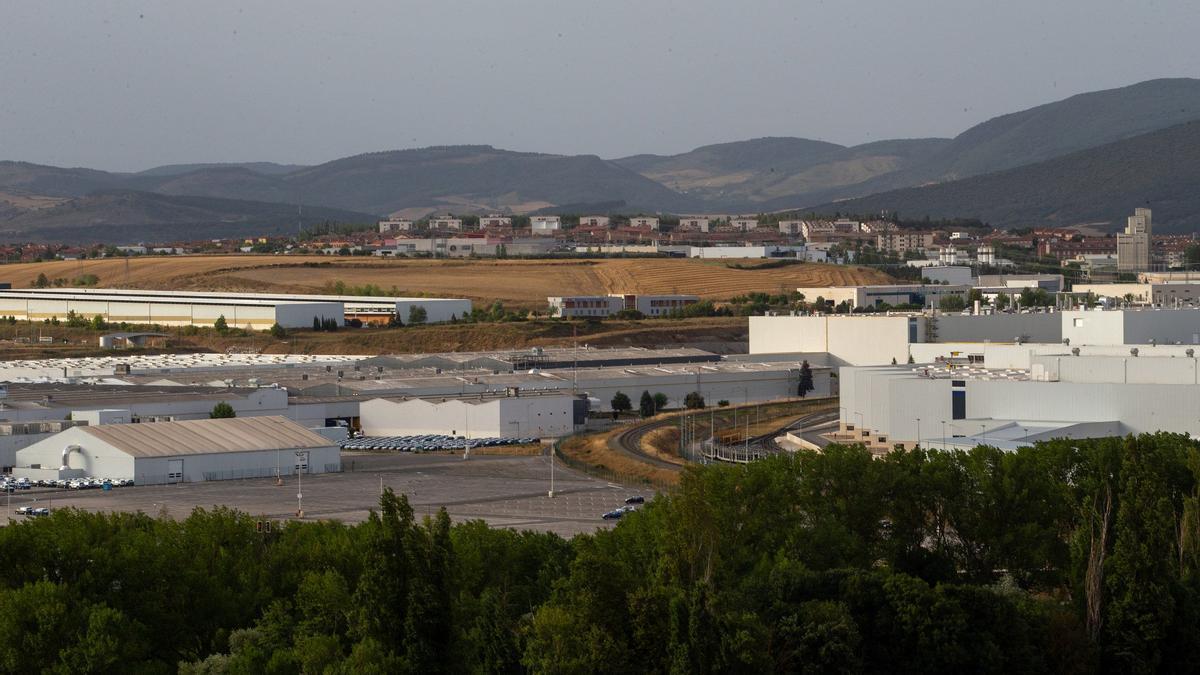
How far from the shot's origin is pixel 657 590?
1756cm

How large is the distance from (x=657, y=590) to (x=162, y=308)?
62.1m

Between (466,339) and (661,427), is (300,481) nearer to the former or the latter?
(661,427)

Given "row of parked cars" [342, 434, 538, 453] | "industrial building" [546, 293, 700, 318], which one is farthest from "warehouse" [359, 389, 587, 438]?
"industrial building" [546, 293, 700, 318]

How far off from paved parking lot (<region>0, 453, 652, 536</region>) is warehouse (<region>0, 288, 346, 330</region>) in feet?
111

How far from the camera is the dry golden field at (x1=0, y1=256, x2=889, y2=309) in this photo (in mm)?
85062

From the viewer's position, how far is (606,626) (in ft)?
56.4

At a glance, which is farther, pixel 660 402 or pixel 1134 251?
pixel 1134 251

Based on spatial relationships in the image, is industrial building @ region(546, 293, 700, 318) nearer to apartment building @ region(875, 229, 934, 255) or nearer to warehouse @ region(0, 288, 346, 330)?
warehouse @ region(0, 288, 346, 330)

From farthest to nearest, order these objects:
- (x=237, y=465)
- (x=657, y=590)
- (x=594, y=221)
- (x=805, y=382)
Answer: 1. (x=594, y=221)
2. (x=805, y=382)
3. (x=237, y=465)
4. (x=657, y=590)

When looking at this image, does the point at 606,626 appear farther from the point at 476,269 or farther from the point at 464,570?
the point at 476,269

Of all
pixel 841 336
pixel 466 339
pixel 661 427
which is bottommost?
Answer: pixel 661 427

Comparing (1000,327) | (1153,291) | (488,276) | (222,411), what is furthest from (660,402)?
(488,276)

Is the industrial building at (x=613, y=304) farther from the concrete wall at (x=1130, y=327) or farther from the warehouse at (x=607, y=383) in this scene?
the concrete wall at (x=1130, y=327)

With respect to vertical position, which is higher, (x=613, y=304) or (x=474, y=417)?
(x=613, y=304)
